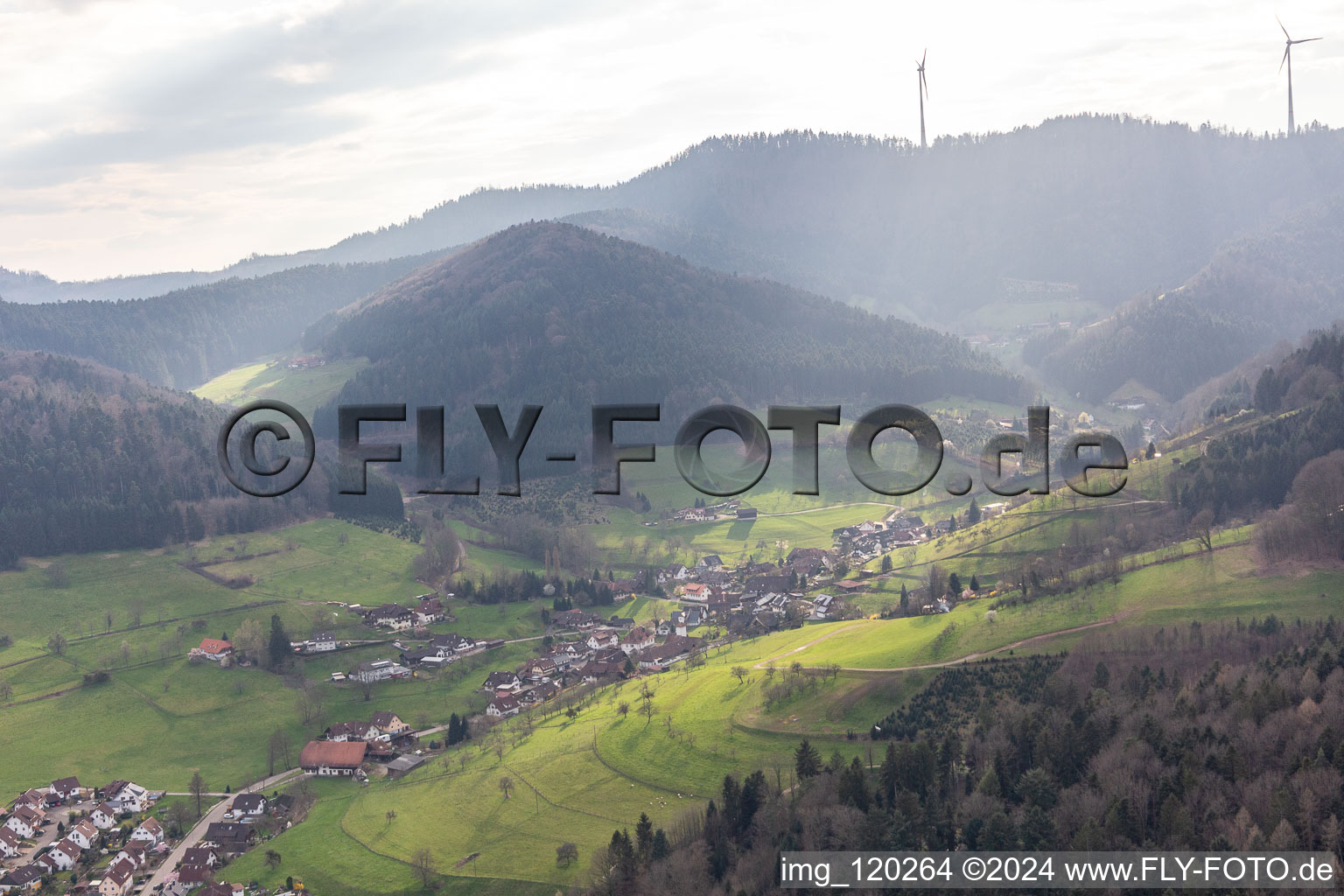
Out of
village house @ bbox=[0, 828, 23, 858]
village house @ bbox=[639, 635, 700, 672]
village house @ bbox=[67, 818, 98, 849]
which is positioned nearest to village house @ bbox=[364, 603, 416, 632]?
village house @ bbox=[639, 635, 700, 672]

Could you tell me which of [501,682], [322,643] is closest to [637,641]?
[501,682]

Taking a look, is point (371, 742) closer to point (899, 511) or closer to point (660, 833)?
point (660, 833)

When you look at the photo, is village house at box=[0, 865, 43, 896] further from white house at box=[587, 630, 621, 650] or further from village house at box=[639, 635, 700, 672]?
white house at box=[587, 630, 621, 650]

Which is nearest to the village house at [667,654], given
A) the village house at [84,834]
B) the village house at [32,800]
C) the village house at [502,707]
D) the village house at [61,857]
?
the village house at [502,707]

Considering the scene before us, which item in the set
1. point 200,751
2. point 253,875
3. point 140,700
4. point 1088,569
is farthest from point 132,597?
point 1088,569

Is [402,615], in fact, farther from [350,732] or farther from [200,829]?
[200,829]

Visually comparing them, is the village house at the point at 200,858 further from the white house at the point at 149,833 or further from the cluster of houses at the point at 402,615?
the cluster of houses at the point at 402,615
